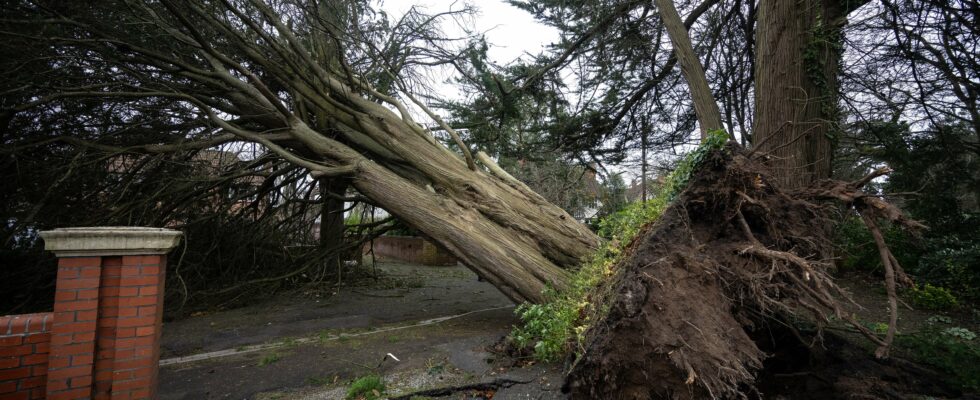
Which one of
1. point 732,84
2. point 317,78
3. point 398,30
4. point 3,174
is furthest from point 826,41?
point 3,174

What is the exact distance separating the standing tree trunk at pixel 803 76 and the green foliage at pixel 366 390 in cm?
521

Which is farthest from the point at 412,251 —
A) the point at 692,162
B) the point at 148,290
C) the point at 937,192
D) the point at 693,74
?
the point at 937,192

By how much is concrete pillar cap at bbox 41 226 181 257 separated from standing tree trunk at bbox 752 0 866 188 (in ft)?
20.7

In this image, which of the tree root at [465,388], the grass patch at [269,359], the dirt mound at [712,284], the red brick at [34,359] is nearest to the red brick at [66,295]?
the red brick at [34,359]

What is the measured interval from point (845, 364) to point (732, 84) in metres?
6.18

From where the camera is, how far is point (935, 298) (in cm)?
603

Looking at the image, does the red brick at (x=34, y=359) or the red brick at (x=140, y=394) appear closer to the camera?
the red brick at (x=34, y=359)

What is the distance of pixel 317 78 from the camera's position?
7984 millimetres

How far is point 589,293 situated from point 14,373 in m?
4.13

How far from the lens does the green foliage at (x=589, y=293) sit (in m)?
3.43

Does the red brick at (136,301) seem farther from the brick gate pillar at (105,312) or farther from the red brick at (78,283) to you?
the red brick at (78,283)

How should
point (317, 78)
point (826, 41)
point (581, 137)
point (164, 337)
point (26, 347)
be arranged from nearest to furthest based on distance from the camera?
point (26, 347) → point (826, 41) → point (164, 337) → point (317, 78) → point (581, 137)

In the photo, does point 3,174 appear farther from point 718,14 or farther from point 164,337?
point 718,14

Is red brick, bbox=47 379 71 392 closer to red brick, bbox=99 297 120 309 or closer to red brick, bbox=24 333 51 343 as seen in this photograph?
red brick, bbox=24 333 51 343
